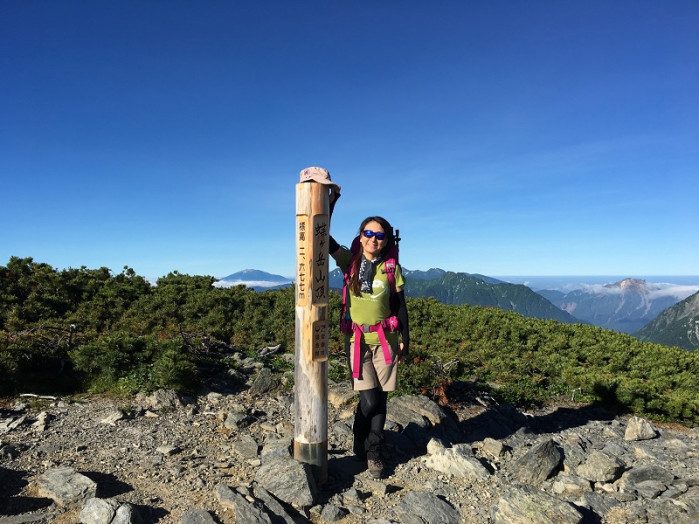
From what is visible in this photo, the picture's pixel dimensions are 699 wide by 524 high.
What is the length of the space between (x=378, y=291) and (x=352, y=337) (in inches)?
27.2

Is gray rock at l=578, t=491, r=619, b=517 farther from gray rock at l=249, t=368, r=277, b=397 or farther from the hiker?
gray rock at l=249, t=368, r=277, b=397

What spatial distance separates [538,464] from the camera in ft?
18.8

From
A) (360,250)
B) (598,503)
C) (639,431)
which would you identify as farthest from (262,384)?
(639,431)

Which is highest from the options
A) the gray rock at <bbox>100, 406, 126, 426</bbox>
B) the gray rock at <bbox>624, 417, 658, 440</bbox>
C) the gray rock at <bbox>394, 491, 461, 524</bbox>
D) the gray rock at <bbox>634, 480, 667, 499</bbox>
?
the gray rock at <bbox>100, 406, 126, 426</bbox>

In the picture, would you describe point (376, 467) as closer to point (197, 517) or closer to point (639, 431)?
point (197, 517)

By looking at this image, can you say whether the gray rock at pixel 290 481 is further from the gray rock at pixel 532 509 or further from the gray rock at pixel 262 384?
the gray rock at pixel 262 384

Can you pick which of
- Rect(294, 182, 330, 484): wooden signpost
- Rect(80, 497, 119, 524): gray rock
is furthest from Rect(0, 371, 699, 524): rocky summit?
Rect(294, 182, 330, 484): wooden signpost

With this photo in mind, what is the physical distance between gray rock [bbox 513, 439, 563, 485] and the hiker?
6.39 feet

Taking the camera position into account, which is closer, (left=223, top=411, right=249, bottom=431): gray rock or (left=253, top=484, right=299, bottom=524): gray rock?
(left=253, top=484, right=299, bottom=524): gray rock

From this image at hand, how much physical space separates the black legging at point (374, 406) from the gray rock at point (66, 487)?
3.01 m

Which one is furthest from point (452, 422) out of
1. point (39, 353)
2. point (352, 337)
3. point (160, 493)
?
point (39, 353)

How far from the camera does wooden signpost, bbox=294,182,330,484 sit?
184 inches

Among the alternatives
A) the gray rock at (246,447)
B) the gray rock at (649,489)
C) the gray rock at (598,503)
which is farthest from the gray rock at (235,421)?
the gray rock at (649,489)

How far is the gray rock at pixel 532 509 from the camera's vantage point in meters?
4.48
